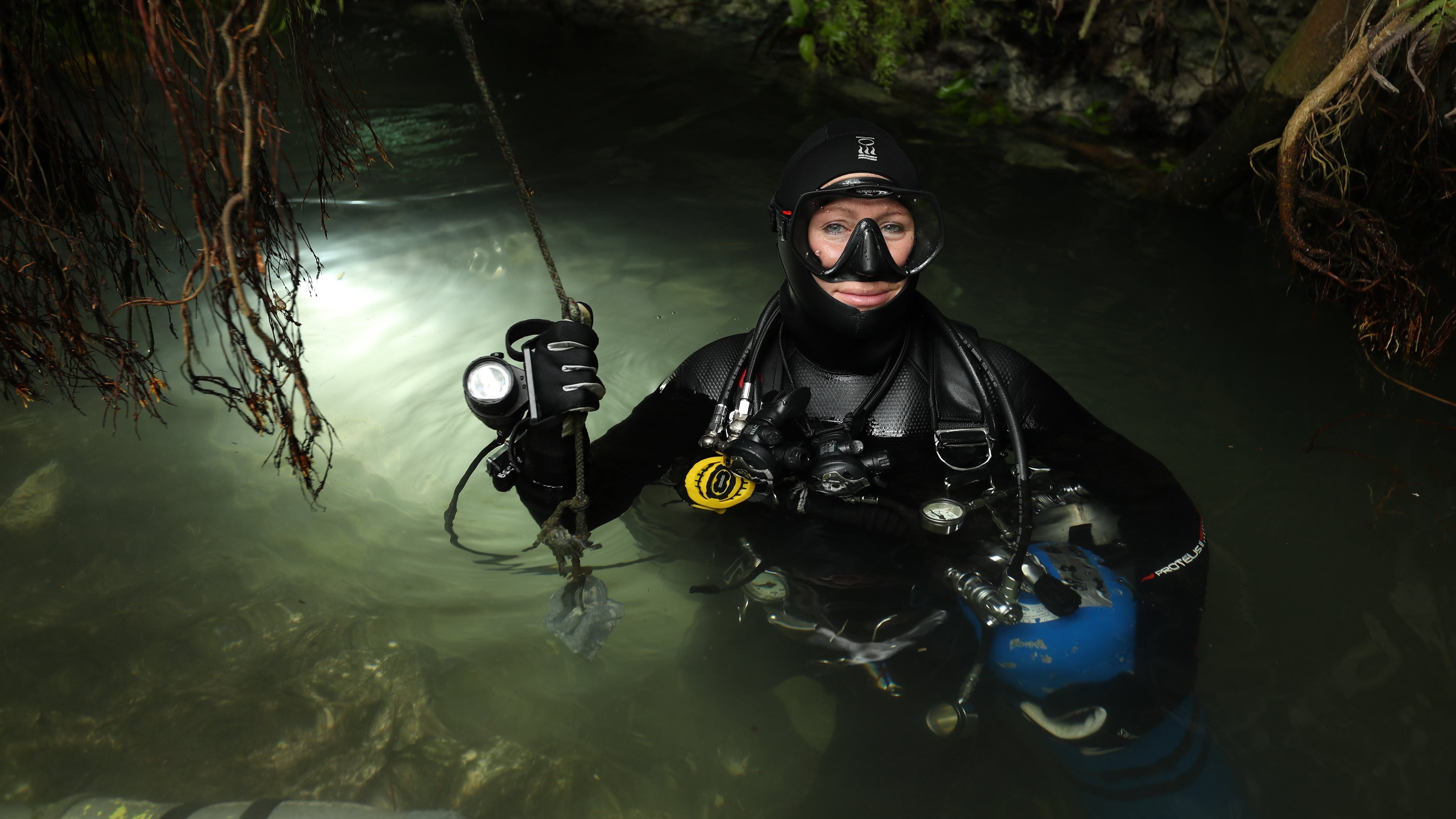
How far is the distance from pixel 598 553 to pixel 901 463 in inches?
46.2

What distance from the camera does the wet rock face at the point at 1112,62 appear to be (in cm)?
613

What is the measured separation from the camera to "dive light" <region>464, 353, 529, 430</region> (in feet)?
6.70

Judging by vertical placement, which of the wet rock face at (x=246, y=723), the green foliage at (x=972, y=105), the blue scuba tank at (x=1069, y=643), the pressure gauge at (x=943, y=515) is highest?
the green foliage at (x=972, y=105)

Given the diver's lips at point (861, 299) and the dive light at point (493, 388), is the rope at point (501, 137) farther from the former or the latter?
the diver's lips at point (861, 299)

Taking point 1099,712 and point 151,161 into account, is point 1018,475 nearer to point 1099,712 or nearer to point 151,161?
point 1099,712

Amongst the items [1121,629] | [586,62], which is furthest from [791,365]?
[586,62]

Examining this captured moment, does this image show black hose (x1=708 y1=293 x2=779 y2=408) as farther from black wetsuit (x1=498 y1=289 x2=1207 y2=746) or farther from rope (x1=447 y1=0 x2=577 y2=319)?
rope (x1=447 y1=0 x2=577 y2=319)

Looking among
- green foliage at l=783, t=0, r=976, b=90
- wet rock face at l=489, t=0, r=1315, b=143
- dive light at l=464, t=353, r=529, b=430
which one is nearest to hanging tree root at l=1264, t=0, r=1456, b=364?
wet rock face at l=489, t=0, r=1315, b=143

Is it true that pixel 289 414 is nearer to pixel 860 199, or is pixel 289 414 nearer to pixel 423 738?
pixel 423 738

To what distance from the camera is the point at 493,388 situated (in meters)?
2.05

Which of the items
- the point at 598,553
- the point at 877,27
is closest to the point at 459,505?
the point at 598,553

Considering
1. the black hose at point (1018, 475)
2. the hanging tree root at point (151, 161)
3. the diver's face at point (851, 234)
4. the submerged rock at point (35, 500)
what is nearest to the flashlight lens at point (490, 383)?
the hanging tree root at point (151, 161)

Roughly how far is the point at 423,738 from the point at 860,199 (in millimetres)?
2049

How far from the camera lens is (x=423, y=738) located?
7.94 ft
